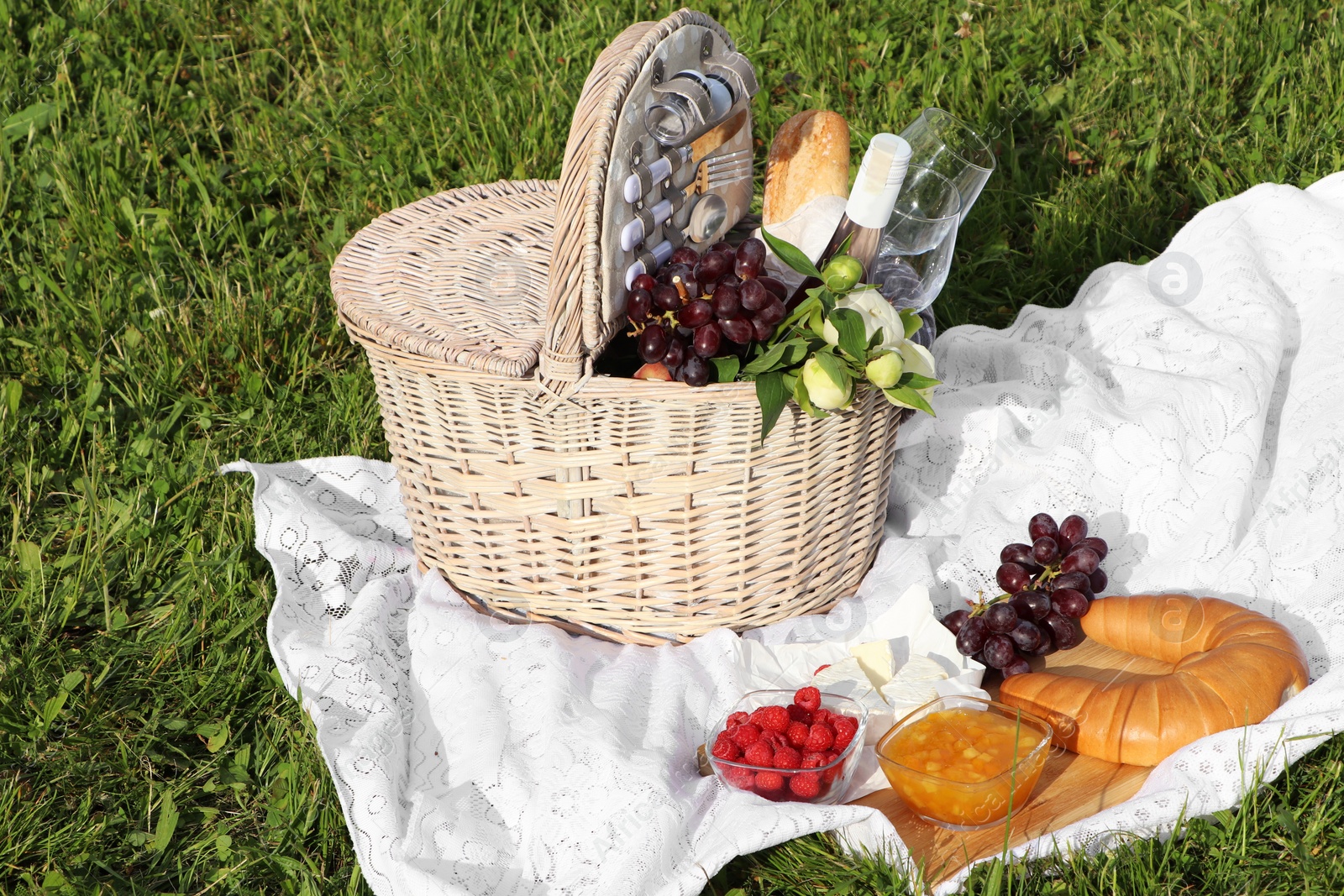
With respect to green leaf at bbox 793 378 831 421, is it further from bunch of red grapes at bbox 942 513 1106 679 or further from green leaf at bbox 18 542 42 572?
green leaf at bbox 18 542 42 572

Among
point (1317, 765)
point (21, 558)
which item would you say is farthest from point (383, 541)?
point (1317, 765)

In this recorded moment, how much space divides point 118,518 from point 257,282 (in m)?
0.89

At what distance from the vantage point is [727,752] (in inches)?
69.6

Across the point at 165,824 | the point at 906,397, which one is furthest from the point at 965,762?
the point at 165,824

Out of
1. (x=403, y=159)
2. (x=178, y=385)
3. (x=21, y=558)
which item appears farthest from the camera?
(x=403, y=159)

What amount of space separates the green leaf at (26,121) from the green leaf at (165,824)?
2.38m

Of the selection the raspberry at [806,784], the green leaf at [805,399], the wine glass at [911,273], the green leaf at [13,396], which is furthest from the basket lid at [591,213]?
the green leaf at [13,396]

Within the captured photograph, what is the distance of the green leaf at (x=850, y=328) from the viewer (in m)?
1.75

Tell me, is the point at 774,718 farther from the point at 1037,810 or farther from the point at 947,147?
the point at 947,147

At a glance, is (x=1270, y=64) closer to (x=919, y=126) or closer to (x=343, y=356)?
(x=919, y=126)

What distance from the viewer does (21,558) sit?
2359mm

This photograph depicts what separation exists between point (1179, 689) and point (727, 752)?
0.70 meters

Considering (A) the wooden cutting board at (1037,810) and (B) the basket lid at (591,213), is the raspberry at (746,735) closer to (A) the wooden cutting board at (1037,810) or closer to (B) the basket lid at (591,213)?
(A) the wooden cutting board at (1037,810)

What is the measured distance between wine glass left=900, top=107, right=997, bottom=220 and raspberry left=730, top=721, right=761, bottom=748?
0.97 metres
